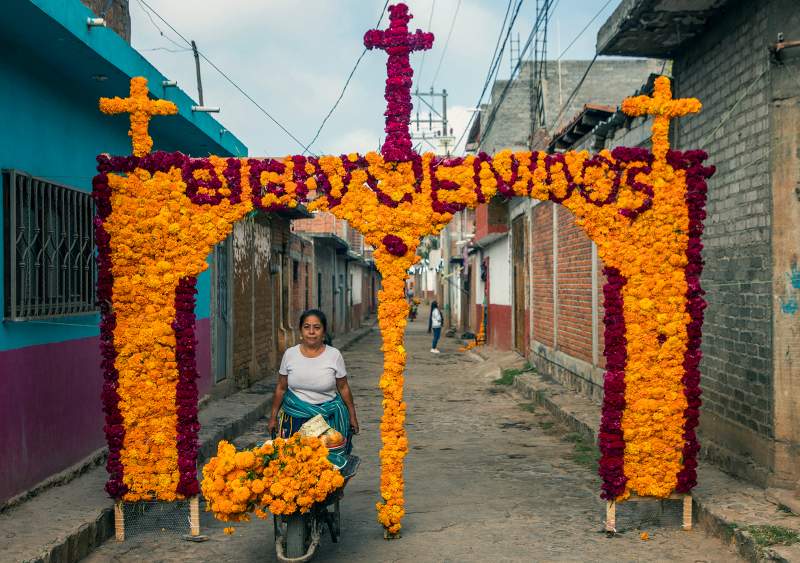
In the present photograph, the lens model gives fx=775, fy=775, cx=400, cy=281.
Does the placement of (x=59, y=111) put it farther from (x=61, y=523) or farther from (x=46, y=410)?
(x=61, y=523)

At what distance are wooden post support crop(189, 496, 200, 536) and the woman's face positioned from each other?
1557 millimetres

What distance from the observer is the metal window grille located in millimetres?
6074

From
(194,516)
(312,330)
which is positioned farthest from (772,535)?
(194,516)

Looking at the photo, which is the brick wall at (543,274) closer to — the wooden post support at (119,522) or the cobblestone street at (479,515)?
the cobblestone street at (479,515)

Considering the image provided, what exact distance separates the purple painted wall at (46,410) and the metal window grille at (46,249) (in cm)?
37

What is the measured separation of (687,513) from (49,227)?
584 cm

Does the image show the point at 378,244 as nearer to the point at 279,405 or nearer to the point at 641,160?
the point at 279,405

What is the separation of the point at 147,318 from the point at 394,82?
102 inches

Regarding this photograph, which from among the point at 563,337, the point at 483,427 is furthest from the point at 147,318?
the point at 563,337

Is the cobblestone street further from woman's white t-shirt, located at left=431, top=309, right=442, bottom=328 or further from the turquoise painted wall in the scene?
woman's white t-shirt, located at left=431, top=309, right=442, bottom=328

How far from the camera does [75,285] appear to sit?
7.35 m

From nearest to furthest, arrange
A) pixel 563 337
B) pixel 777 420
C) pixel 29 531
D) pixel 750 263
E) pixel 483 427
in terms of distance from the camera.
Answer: pixel 29 531
pixel 777 420
pixel 750 263
pixel 483 427
pixel 563 337

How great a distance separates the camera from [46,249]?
6.82 meters

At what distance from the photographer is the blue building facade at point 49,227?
6.04 m
